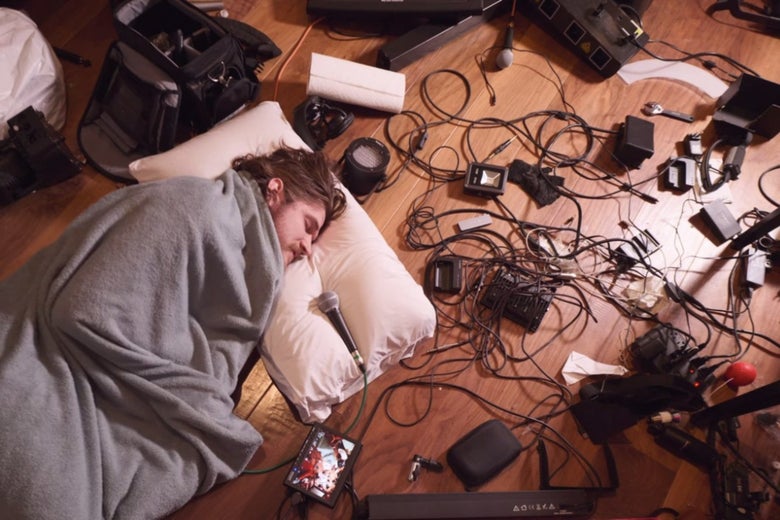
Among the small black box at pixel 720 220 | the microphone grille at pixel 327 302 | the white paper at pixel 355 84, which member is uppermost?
the white paper at pixel 355 84

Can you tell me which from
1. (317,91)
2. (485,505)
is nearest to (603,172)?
(317,91)

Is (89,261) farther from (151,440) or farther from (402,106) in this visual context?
(402,106)

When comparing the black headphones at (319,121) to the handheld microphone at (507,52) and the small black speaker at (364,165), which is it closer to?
the small black speaker at (364,165)

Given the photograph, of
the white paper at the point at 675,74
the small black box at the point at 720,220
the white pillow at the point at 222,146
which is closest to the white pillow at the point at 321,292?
the white pillow at the point at 222,146

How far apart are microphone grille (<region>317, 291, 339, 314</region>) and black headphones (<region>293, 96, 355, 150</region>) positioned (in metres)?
0.51

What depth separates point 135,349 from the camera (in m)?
0.98

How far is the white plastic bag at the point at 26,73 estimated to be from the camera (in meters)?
1.37

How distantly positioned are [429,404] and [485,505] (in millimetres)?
Result: 257

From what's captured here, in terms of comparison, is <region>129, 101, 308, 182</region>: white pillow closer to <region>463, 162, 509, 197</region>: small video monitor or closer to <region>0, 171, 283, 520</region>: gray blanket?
<region>0, 171, 283, 520</region>: gray blanket

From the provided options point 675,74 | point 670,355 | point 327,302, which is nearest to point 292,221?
point 327,302

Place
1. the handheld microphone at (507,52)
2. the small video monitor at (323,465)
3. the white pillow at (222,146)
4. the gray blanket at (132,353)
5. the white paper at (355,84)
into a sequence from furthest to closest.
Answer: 1. the handheld microphone at (507,52)
2. the white paper at (355,84)
3. the white pillow at (222,146)
4. the small video monitor at (323,465)
5. the gray blanket at (132,353)

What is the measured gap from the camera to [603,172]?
1641mm

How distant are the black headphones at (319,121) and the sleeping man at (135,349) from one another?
379mm

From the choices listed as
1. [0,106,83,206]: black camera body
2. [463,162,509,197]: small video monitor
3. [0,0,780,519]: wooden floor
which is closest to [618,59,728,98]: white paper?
[0,0,780,519]: wooden floor
